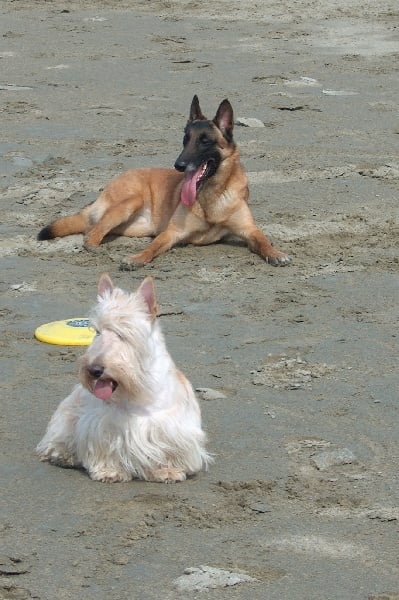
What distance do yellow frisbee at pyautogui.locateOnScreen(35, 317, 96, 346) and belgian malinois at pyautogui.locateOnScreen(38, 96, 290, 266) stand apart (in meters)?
2.27

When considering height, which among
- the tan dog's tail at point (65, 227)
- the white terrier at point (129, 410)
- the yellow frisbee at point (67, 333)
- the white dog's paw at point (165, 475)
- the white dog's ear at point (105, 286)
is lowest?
the tan dog's tail at point (65, 227)

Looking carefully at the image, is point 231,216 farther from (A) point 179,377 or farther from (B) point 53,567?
(B) point 53,567

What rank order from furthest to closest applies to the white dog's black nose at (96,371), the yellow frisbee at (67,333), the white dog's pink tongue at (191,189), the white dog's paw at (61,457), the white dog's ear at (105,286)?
the white dog's pink tongue at (191,189) → the yellow frisbee at (67,333) → the white dog's paw at (61,457) → the white dog's ear at (105,286) → the white dog's black nose at (96,371)

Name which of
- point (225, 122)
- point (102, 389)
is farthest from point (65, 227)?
point (102, 389)

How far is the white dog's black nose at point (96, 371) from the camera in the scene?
639cm

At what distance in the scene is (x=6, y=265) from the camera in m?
11.0

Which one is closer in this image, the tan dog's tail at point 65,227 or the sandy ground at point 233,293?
the sandy ground at point 233,293

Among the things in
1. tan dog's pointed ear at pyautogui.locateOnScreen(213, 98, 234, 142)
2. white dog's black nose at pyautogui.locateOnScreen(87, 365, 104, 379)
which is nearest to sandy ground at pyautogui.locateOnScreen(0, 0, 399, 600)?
white dog's black nose at pyautogui.locateOnScreen(87, 365, 104, 379)

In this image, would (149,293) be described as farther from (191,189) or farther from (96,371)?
(191,189)

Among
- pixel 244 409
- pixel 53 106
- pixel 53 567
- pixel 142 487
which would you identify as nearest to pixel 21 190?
pixel 53 106

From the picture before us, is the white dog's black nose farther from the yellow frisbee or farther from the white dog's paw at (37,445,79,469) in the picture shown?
the yellow frisbee

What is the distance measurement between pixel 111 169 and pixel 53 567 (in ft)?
25.3

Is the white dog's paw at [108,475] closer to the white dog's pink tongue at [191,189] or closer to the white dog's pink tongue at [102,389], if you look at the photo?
the white dog's pink tongue at [102,389]

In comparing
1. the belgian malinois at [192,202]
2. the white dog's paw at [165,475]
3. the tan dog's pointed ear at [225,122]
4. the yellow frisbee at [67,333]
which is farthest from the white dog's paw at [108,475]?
the tan dog's pointed ear at [225,122]
